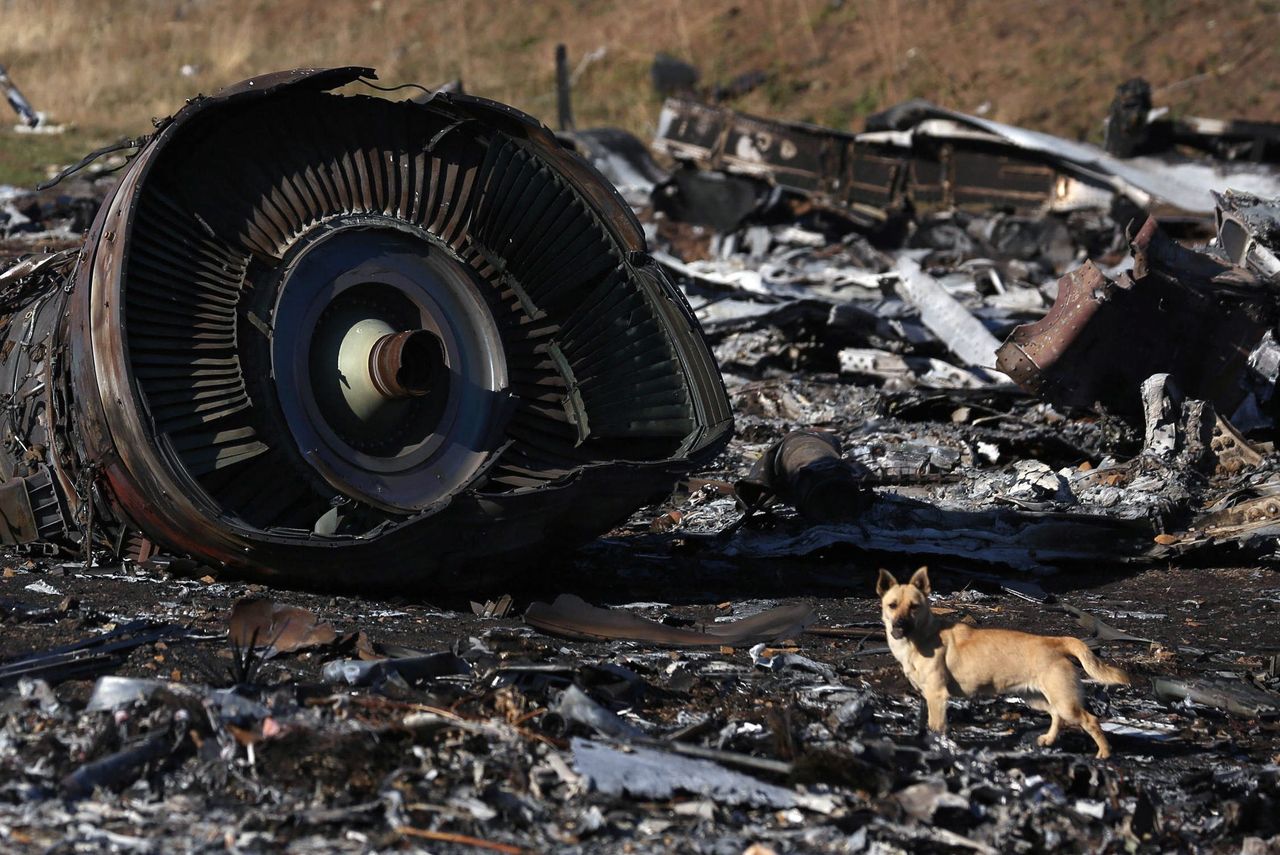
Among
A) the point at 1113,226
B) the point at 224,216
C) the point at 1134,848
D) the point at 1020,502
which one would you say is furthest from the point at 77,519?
the point at 1113,226

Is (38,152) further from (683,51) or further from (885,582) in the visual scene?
(885,582)

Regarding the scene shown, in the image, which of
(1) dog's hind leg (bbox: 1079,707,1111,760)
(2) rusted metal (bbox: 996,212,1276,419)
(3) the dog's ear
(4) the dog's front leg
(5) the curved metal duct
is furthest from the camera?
(2) rusted metal (bbox: 996,212,1276,419)

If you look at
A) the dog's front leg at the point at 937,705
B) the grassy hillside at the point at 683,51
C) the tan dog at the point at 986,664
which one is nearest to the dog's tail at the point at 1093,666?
the tan dog at the point at 986,664

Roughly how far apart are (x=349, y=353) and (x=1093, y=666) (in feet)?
9.49

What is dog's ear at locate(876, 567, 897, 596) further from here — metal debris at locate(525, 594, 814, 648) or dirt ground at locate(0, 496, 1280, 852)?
metal debris at locate(525, 594, 814, 648)

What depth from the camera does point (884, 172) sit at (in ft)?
50.5

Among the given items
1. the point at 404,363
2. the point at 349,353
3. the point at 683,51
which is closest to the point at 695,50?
the point at 683,51

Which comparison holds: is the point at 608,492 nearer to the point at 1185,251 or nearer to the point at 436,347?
the point at 436,347

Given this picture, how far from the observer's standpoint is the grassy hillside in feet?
64.4

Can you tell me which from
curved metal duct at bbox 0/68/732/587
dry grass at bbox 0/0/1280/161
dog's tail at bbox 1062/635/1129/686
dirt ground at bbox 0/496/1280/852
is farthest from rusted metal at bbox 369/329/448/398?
dry grass at bbox 0/0/1280/161

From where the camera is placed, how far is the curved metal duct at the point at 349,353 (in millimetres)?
4734

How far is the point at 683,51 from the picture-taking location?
918 inches

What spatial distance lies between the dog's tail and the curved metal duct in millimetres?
1760

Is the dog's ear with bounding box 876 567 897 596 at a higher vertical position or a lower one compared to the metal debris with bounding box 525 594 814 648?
higher
